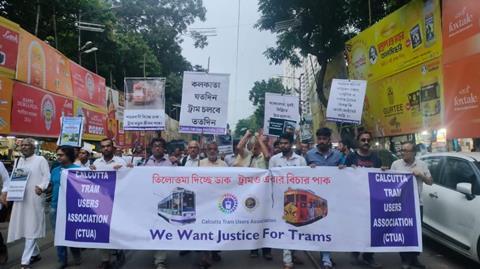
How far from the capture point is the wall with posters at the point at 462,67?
9164 millimetres

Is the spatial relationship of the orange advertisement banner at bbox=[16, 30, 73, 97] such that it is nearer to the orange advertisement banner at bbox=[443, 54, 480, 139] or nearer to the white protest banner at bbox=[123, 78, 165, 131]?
the white protest banner at bbox=[123, 78, 165, 131]

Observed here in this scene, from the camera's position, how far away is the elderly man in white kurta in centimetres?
669

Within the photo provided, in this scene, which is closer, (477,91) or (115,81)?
(477,91)

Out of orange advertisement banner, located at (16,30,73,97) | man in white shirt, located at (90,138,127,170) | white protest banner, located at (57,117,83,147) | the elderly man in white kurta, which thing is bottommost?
the elderly man in white kurta

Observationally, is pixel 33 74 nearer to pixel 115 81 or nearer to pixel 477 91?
pixel 477 91

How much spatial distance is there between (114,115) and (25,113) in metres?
10.5

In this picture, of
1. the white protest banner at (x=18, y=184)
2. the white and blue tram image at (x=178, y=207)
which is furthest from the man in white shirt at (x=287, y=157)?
the white protest banner at (x=18, y=184)

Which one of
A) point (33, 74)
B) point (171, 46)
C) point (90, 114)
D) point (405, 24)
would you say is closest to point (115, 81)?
point (171, 46)

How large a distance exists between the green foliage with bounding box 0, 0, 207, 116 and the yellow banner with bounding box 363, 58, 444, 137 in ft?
52.9

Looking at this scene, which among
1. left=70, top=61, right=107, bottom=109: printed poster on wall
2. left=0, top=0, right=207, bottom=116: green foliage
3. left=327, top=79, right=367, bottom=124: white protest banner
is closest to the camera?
left=327, top=79, right=367, bottom=124: white protest banner

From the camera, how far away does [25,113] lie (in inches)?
495

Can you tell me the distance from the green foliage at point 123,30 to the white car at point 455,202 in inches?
799

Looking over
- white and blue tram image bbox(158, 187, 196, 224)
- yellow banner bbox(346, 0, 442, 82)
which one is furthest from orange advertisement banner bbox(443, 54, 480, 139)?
white and blue tram image bbox(158, 187, 196, 224)

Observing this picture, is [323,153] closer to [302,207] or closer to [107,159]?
[302,207]
